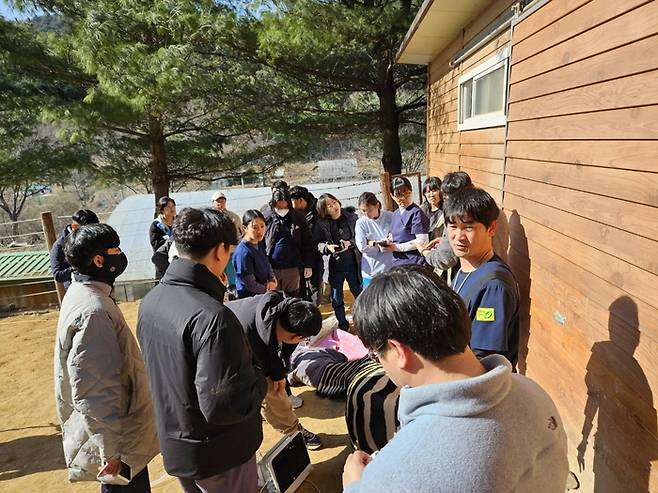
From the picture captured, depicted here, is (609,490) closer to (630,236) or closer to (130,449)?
(630,236)

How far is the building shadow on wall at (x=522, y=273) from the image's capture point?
10.4 ft

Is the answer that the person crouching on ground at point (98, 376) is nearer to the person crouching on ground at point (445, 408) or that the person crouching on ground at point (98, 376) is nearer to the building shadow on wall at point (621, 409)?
the person crouching on ground at point (445, 408)

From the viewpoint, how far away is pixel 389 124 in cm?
1005

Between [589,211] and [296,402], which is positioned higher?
[589,211]

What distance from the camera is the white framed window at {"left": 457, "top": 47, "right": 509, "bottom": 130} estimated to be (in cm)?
383

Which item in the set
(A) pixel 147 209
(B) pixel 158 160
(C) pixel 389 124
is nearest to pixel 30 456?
(C) pixel 389 124

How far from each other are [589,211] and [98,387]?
2.63 metres

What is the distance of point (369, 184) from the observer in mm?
11578

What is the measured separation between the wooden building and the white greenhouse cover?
25.4ft

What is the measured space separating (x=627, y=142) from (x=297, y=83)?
29.4 feet

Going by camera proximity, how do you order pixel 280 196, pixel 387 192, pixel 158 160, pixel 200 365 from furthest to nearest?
pixel 158 160 → pixel 387 192 → pixel 280 196 → pixel 200 365

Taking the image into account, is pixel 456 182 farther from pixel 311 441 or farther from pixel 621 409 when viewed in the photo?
pixel 311 441

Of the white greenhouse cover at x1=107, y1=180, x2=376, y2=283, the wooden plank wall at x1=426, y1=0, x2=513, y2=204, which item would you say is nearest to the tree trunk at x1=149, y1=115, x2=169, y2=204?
the white greenhouse cover at x1=107, y1=180, x2=376, y2=283

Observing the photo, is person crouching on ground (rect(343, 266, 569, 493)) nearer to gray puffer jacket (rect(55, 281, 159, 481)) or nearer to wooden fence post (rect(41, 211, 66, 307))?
gray puffer jacket (rect(55, 281, 159, 481))
